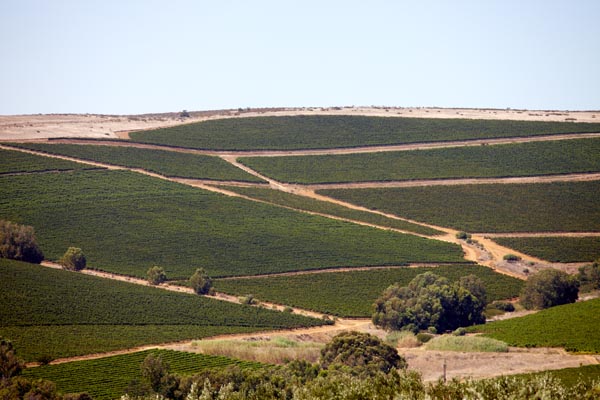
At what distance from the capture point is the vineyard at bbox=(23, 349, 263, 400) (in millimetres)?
56688

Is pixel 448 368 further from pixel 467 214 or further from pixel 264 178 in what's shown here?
pixel 264 178

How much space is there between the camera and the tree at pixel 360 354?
61.1 m

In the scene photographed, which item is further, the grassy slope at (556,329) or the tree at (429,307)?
the tree at (429,307)

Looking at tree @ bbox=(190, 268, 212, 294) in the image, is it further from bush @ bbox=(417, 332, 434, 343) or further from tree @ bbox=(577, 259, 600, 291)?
tree @ bbox=(577, 259, 600, 291)

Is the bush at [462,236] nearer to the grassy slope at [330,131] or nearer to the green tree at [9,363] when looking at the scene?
the grassy slope at [330,131]

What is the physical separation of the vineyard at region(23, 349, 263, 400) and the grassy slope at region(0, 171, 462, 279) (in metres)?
30.3

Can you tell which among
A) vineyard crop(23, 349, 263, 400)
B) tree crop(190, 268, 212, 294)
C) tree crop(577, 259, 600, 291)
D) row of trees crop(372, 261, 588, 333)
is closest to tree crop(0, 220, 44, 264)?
tree crop(190, 268, 212, 294)

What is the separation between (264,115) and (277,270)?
272 feet

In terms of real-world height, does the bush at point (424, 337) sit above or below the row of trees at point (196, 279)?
below

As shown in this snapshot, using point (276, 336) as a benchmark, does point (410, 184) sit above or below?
above

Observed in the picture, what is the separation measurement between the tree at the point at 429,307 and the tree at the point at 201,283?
19.7 meters

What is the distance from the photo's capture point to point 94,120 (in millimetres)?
169875

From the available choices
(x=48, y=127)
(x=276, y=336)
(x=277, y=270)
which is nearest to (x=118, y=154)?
(x=48, y=127)

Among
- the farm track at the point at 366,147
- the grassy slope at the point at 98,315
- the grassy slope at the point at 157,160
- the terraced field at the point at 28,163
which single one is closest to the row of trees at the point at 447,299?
the grassy slope at the point at 98,315
